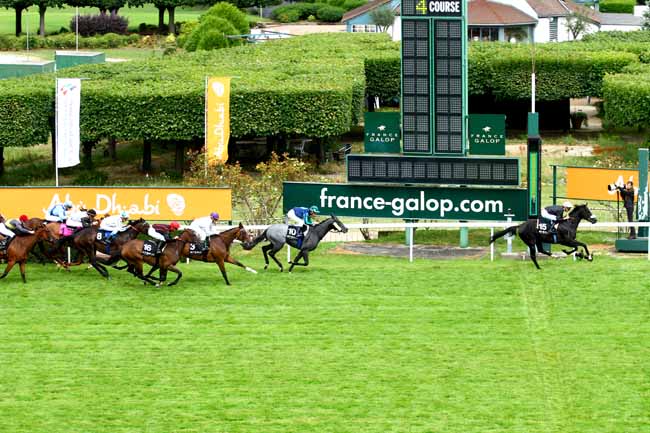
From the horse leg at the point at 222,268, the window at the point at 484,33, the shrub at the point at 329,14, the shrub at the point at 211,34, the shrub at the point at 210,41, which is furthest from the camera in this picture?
the shrub at the point at 329,14

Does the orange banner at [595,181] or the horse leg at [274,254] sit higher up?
the orange banner at [595,181]

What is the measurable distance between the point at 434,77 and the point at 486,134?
1465 millimetres

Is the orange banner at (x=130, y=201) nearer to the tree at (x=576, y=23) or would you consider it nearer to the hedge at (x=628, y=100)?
the hedge at (x=628, y=100)

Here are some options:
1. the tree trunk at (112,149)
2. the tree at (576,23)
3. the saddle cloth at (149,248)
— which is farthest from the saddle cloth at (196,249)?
the tree at (576,23)

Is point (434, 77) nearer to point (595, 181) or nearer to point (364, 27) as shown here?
point (595, 181)

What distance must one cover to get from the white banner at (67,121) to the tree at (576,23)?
46755mm

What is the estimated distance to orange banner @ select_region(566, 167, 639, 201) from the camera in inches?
1196

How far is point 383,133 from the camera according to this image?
29953 millimetres

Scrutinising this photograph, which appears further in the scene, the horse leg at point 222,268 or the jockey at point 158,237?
the horse leg at point 222,268

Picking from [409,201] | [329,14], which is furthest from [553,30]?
[409,201]

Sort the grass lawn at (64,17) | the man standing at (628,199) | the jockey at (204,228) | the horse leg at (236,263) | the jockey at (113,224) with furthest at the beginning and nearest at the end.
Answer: the grass lawn at (64,17) → the man standing at (628,199) → the jockey at (113,224) → the horse leg at (236,263) → the jockey at (204,228)

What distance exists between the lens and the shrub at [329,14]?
99688 mm

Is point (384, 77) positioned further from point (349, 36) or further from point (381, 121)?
point (381, 121)

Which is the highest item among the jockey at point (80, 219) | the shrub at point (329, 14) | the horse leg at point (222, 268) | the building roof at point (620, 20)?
the shrub at point (329, 14)
